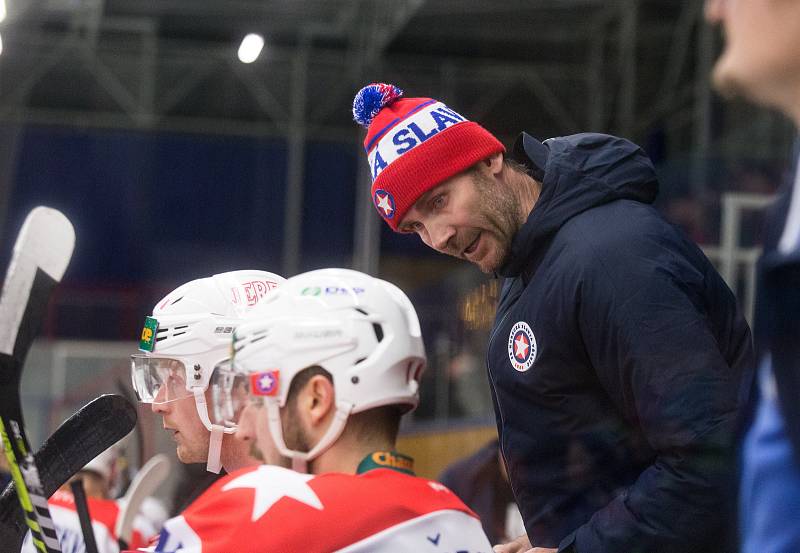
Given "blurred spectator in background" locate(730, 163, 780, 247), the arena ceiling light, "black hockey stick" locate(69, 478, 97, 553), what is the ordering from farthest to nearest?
the arena ceiling light → "blurred spectator in background" locate(730, 163, 780, 247) → "black hockey stick" locate(69, 478, 97, 553)

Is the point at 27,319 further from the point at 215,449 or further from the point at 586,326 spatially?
the point at 586,326

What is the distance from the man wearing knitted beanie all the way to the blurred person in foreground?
1.72 feet

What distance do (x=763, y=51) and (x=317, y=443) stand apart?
0.76 m

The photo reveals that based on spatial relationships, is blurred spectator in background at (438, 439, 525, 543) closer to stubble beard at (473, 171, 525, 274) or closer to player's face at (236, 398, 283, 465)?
stubble beard at (473, 171, 525, 274)

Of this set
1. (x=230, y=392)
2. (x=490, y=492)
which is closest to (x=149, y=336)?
(x=230, y=392)

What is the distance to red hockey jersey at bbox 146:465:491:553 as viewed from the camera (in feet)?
4.19

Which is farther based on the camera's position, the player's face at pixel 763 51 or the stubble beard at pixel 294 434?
the stubble beard at pixel 294 434

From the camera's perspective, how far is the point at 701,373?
153 cm

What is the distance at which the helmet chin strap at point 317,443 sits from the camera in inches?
56.5

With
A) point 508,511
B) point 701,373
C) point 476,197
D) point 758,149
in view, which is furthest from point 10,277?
point 758,149

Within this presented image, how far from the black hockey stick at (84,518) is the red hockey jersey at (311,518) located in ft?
3.45

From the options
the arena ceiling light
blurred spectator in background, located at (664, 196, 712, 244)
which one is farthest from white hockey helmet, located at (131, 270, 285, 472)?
the arena ceiling light

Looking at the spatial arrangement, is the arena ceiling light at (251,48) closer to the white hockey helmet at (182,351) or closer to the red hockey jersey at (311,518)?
the white hockey helmet at (182,351)

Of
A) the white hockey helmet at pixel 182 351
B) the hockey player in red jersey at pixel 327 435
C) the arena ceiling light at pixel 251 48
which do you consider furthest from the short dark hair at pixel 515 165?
the arena ceiling light at pixel 251 48
